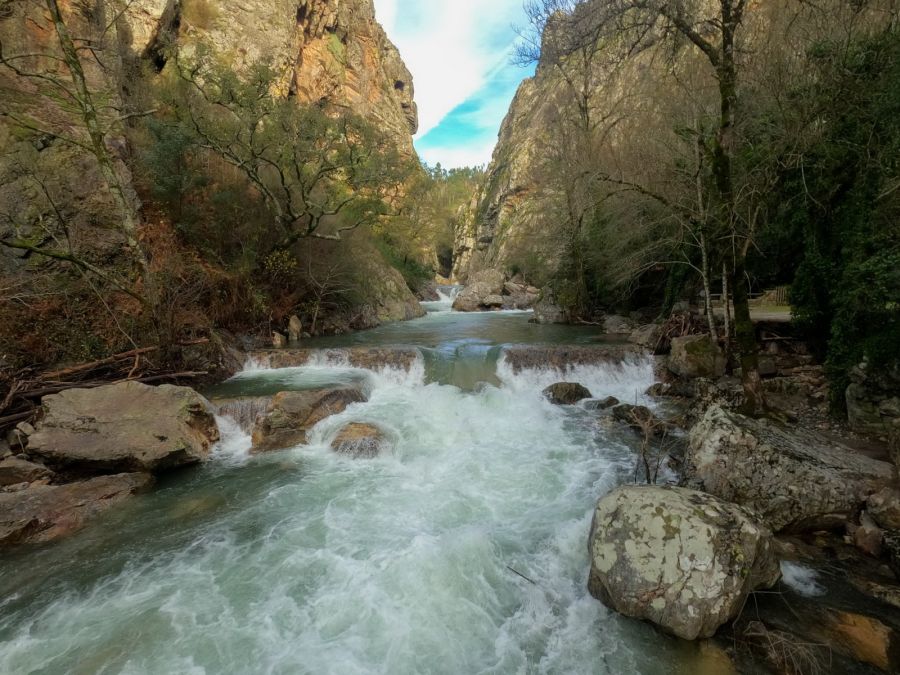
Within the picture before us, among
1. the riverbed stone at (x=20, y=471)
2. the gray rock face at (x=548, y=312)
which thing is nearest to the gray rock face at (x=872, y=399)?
the riverbed stone at (x=20, y=471)

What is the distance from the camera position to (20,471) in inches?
215

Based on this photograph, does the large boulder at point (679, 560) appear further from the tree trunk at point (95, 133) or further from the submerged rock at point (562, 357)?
the tree trunk at point (95, 133)

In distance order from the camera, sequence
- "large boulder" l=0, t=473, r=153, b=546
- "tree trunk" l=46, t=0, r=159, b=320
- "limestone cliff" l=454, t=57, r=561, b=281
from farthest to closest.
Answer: "limestone cliff" l=454, t=57, r=561, b=281 → "tree trunk" l=46, t=0, r=159, b=320 → "large boulder" l=0, t=473, r=153, b=546

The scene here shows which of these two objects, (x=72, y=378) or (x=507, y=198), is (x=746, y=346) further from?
(x=507, y=198)

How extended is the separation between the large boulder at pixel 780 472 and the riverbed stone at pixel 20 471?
28.7ft

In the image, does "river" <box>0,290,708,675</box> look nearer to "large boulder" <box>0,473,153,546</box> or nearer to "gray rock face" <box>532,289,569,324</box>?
"large boulder" <box>0,473,153,546</box>

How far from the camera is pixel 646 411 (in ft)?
25.9

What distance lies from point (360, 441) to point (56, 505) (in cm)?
394

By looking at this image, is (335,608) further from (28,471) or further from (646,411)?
(646,411)

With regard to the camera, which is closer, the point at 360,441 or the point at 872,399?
the point at 872,399

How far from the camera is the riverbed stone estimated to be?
539cm

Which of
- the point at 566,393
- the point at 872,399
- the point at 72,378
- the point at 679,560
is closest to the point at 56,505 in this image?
the point at 72,378

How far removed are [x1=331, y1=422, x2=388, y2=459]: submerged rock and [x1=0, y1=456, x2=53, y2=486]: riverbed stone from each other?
394cm

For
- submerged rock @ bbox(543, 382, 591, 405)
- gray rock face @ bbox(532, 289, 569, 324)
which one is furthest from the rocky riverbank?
gray rock face @ bbox(532, 289, 569, 324)
